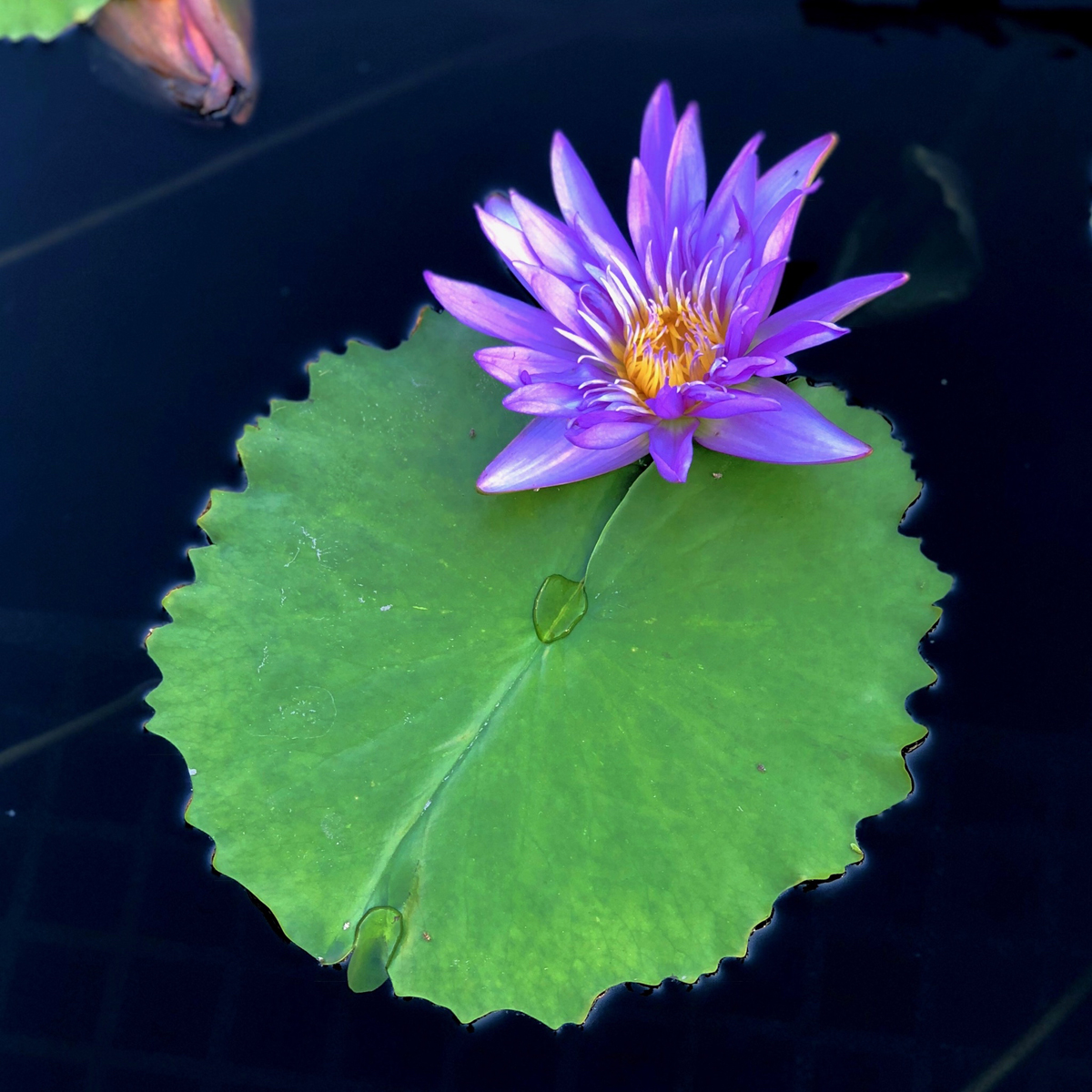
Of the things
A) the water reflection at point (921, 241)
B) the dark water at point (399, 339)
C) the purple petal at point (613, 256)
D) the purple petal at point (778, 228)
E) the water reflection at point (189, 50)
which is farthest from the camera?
the water reflection at point (189, 50)

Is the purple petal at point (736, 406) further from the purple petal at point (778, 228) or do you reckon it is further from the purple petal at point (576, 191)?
the purple petal at point (576, 191)

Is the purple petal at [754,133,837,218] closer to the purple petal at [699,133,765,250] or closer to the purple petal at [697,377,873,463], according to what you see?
the purple petal at [699,133,765,250]

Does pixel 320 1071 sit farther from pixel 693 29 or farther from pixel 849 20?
pixel 849 20

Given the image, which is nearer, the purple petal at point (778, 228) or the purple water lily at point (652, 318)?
the purple petal at point (778, 228)

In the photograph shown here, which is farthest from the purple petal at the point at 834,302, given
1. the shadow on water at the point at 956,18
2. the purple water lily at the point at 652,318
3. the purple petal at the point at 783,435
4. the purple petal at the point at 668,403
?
the shadow on water at the point at 956,18

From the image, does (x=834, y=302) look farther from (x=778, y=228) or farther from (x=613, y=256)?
(x=613, y=256)

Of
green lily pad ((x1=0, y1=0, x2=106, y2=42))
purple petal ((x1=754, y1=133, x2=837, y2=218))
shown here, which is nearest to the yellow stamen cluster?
purple petal ((x1=754, y1=133, x2=837, y2=218))

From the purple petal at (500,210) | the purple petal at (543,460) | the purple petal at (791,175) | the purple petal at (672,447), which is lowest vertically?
the purple petal at (543,460)
